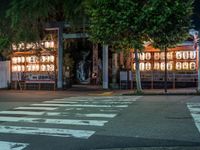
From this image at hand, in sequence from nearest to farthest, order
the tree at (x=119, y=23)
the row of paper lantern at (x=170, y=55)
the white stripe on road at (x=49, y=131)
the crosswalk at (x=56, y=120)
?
the white stripe on road at (x=49, y=131)
the crosswalk at (x=56, y=120)
the tree at (x=119, y=23)
the row of paper lantern at (x=170, y=55)

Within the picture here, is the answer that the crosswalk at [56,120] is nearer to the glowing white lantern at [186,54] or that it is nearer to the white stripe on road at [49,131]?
the white stripe on road at [49,131]

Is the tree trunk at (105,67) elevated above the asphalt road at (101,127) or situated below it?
above

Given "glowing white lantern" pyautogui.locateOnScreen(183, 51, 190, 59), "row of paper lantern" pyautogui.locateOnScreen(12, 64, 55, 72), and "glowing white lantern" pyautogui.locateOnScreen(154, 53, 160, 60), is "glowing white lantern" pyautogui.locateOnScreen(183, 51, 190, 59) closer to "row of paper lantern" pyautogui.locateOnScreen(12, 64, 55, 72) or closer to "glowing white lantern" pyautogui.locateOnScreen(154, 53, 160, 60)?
"glowing white lantern" pyautogui.locateOnScreen(154, 53, 160, 60)

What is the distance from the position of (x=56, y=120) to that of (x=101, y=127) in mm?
2003

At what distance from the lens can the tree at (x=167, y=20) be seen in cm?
2064

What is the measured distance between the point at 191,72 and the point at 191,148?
2106 centimetres

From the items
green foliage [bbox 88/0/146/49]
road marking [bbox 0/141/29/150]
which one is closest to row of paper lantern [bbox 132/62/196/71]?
green foliage [bbox 88/0/146/49]

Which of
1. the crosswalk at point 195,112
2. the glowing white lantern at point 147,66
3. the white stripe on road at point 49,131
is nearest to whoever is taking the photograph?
the white stripe on road at point 49,131

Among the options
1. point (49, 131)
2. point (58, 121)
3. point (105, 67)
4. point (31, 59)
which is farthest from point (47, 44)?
point (49, 131)

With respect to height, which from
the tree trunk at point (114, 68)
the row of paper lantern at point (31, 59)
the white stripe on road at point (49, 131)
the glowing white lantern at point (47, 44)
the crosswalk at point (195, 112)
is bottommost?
the white stripe on road at point (49, 131)

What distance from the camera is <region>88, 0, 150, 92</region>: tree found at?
2183cm

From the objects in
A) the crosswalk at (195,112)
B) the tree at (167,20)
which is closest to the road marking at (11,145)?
the crosswalk at (195,112)

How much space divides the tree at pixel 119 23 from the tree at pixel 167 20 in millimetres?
514

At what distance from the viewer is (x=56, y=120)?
45.2ft
